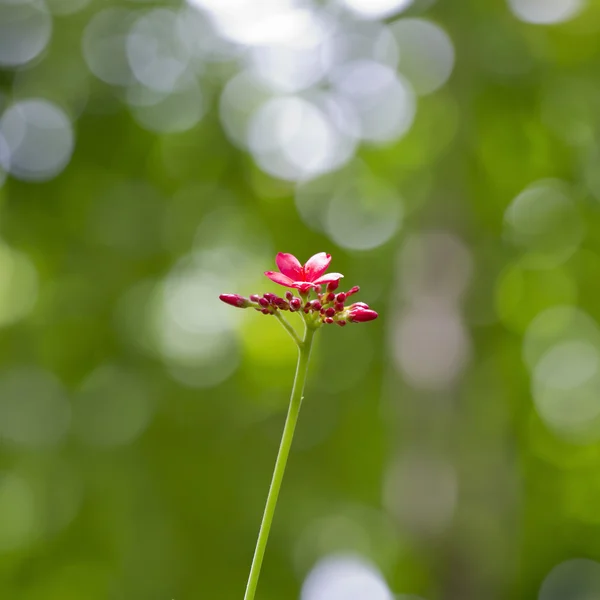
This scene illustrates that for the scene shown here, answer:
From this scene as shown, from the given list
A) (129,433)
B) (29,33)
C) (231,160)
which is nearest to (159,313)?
(129,433)

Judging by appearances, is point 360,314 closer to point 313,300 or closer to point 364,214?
point 313,300

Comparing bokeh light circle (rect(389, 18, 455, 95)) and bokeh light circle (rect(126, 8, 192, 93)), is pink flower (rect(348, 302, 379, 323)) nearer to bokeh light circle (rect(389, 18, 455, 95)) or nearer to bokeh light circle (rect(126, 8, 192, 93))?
bokeh light circle (rect(389, 18, 455, 95))

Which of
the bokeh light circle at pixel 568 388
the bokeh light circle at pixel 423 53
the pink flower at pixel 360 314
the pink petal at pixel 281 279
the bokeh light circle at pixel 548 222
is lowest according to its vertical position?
the bokeh light circle at pixel 568 388

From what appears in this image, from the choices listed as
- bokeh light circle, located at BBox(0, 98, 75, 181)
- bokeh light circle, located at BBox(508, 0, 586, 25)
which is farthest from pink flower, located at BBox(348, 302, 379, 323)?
bokeh light circle, located at BBox(0, 98, 75, 181)

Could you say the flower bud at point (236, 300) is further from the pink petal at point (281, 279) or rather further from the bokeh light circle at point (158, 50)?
the bokeh light circle at point (158, 50)

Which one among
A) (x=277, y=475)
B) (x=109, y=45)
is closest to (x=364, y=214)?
(x=109, y=45)

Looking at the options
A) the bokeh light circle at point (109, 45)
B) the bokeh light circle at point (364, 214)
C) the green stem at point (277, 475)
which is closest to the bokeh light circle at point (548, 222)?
the bokeh light circle at point (364, 214)

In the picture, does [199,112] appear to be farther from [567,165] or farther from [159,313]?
[567,165]
